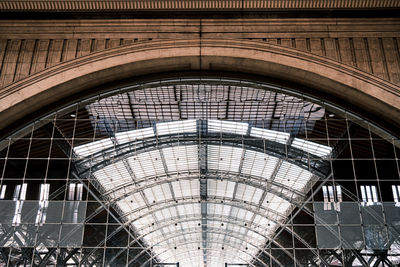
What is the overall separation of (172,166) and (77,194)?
17.1 feet

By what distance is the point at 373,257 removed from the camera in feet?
56.7

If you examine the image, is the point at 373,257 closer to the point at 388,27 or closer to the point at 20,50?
the point at 388,27

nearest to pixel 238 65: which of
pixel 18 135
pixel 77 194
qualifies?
pixel 77 194

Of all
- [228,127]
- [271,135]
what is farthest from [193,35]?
[271,135]

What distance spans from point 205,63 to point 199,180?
6.03 m

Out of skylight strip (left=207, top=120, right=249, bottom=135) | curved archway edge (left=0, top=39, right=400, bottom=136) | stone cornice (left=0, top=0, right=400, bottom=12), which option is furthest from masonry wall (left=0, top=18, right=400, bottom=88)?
skylight strip (left=207, top=120, right=249, bottom=135)

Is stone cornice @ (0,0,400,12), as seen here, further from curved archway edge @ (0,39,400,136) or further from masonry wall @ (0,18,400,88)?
curved archway edge @ (0,39,400,136)

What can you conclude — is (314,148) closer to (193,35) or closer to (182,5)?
(193,35)

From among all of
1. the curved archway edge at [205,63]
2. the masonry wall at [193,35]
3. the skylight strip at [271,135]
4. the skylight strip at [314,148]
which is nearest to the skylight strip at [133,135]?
the curved archway edge at [205,63]

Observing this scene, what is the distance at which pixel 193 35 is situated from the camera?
61.3 ft

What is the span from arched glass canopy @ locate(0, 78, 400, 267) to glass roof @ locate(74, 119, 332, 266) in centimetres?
7

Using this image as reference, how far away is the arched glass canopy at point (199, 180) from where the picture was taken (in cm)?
1778

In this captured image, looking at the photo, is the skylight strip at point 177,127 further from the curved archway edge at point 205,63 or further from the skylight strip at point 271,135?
the curved archway edge at point 205,63

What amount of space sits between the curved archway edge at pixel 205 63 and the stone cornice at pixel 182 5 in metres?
1.49
